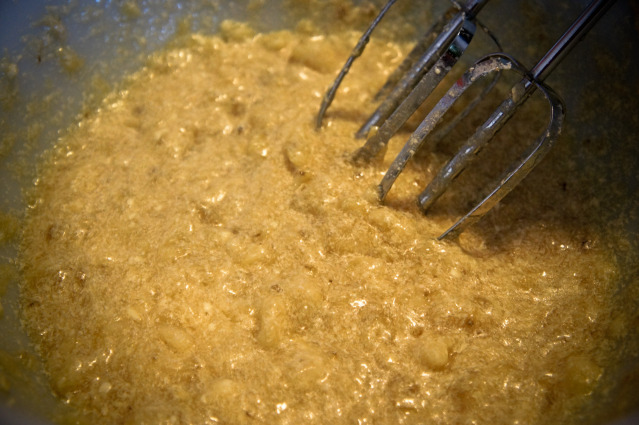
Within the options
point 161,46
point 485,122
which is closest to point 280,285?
point 485,122

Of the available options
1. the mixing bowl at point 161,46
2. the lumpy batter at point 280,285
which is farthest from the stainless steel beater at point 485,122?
the mixing bowl at point 161,46

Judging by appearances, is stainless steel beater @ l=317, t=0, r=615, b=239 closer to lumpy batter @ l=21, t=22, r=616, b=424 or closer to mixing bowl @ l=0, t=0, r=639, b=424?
lumpy batter @ l=21, t=22, r=616, b=424

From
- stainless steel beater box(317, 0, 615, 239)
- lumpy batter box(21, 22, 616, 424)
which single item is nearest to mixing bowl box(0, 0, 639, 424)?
lumpy batter box(21, 22, 616, 424)

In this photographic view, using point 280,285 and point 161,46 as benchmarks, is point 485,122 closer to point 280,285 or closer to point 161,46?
point 280,285

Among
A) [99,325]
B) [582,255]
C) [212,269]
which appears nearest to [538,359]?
[582,255]

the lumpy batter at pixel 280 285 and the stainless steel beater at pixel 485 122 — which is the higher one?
the stainless steel beater at pixel 485 122

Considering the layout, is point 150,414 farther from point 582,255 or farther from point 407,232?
point 582,255

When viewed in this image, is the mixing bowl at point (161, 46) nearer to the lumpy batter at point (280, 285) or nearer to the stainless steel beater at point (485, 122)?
the lumpy batter at point (280, 285)
